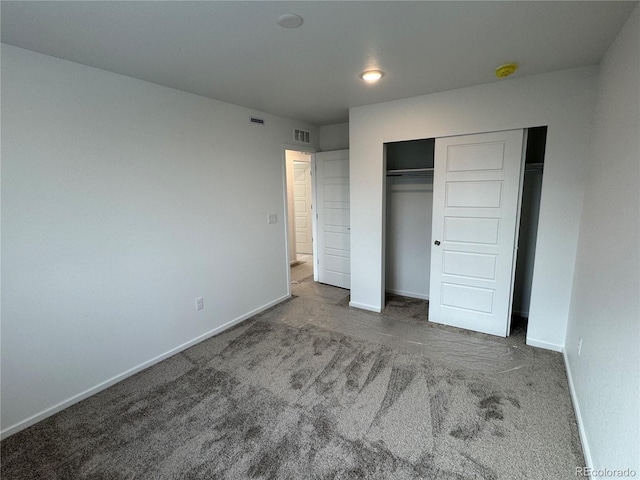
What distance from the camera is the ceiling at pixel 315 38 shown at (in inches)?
60.3

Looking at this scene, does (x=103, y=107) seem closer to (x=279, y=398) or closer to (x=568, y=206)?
(x=279, y=398)

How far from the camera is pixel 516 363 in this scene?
257cm

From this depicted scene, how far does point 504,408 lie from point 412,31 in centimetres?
255

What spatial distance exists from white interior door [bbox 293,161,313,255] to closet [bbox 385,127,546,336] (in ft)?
10.2

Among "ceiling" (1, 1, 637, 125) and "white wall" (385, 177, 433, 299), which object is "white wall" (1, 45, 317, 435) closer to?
"ceiling" (1, 1, 637, 125)

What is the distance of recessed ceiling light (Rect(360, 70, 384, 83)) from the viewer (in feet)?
7.80

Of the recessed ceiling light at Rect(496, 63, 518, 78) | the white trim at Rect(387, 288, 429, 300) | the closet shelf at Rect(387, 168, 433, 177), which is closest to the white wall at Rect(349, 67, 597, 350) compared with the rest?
the recessed ceiling light at Rect(496, 63, 518, 78)

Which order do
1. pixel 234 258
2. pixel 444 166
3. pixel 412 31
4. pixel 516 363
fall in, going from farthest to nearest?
pixel 234 258, pixel 444 166, pixel 516 363, pixel 412 31

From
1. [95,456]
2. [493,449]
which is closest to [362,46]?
[493,449]

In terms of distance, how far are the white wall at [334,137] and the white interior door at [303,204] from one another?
2345mm

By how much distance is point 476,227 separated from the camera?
9.80 feet
